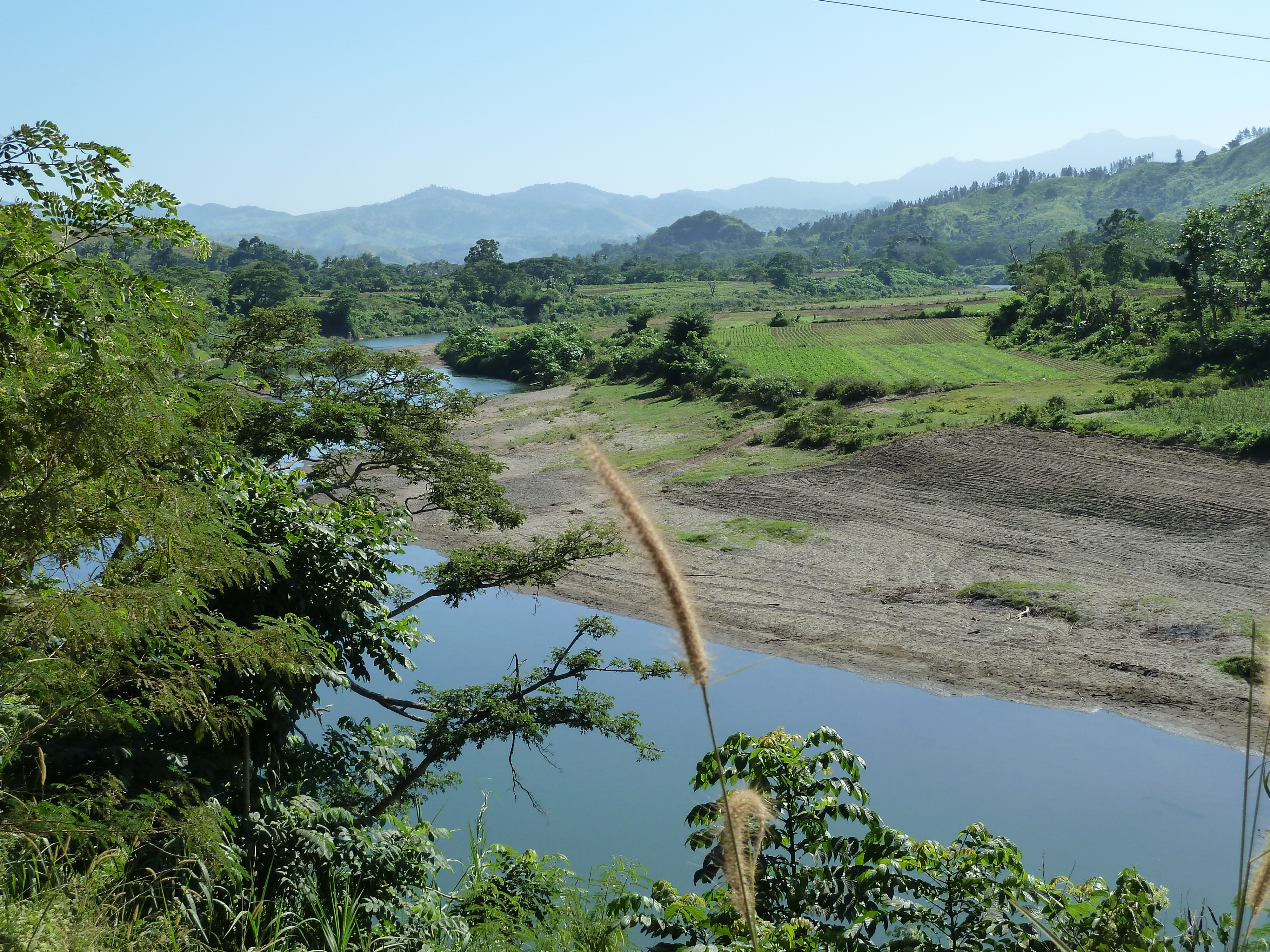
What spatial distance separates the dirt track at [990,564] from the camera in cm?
1305

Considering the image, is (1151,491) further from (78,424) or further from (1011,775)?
(78,424)

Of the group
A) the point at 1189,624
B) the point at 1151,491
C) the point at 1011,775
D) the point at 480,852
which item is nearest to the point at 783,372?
the point at 1151,491

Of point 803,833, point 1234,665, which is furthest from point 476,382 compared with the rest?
point 803,833

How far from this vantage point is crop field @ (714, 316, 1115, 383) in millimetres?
35500

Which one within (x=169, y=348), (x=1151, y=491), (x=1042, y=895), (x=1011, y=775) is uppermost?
(x=169, y=348)

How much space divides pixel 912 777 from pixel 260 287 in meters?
62.8

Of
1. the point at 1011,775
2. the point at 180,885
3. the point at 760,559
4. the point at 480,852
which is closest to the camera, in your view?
the point at 180,885

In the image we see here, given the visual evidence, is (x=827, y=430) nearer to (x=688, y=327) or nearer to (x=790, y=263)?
(x=688, y=327)

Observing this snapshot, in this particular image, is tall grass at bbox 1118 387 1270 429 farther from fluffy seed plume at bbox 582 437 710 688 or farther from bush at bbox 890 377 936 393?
fluffy seed plume at bbox 582 437 710 688

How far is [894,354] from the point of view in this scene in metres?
43.8

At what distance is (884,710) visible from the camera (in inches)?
499

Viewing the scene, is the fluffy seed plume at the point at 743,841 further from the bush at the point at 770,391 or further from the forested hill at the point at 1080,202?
the forested hill at the point at 1080,202

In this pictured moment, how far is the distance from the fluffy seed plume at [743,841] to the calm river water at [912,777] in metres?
6.40

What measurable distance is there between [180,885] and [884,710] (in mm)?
10558
